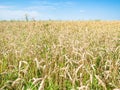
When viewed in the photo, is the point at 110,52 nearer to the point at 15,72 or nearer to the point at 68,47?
the point at 68,47

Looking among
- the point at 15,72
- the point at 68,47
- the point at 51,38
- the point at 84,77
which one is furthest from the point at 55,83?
the point at 51,38

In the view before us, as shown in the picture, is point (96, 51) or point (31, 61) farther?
point (96, 51)

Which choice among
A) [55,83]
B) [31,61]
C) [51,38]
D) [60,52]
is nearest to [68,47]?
[60,52]

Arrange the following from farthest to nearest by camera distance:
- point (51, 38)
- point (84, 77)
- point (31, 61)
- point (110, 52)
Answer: point (51, 38), point (110, 52), point (31, 61), point (84, 77)

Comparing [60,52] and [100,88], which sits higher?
[60,52]

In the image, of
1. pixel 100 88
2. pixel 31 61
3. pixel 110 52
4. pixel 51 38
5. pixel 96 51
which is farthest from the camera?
pixel 51 38

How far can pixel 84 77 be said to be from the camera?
3.19 meters

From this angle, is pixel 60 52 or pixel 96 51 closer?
pixel 60 52

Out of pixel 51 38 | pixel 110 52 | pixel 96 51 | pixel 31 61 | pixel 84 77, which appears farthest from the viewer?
pixel 51 38

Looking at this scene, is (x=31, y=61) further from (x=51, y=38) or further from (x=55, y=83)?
(x=51, y=38)

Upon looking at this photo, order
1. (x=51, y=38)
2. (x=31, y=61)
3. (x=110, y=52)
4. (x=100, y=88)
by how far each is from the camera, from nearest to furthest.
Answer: (x=100, y=88) → (x=31, y=61) → (x=110, y=52) → (x=51, y=38)

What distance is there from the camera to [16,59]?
3732 millimetres

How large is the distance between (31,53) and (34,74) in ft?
1.80

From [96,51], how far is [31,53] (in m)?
1.06
